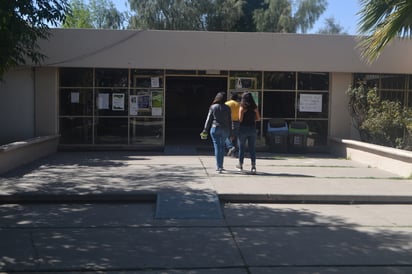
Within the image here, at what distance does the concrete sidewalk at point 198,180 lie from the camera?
9477 mm

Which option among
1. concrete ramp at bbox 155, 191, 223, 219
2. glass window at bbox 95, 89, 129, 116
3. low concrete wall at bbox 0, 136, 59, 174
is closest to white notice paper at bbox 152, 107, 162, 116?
glass window at bbox 95, 89, 129, 116

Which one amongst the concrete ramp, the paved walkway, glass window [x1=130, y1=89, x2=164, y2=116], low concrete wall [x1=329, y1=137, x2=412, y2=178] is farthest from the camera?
glass window [x1=130, y1=89, x2=164, y2=116]

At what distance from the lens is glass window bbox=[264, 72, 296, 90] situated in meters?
18.0

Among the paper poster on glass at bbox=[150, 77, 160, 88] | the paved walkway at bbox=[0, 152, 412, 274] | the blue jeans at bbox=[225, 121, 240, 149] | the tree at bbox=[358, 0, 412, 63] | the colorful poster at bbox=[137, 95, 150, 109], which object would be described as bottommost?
the paved walkway at bbox=[0, 152, 412, 274]

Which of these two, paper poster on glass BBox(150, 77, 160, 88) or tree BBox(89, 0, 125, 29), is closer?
paper poster on glass BBox(150, 77, 160, 88)

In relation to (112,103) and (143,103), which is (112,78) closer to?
(112,103)

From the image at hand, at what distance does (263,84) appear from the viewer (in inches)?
705

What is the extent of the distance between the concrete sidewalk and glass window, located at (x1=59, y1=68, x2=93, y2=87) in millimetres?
3121

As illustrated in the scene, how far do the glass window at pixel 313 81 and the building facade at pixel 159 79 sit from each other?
0.11 ft

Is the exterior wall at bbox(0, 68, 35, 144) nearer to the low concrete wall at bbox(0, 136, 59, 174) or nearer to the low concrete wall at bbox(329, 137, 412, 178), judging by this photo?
the low concrete wall at bbox(0, 136, 59, 174)

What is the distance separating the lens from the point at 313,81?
59.0ft

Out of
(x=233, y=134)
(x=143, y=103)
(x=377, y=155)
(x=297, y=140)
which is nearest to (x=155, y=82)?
(x=143, y=103)

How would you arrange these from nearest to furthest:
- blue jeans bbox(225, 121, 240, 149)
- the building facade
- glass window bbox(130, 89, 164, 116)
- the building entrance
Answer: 1. blue jeans bbox(225, 121, 240, 149)
2. the building facade
3. glass window bbox(130, 89, 164, 116)
4. the building entrance

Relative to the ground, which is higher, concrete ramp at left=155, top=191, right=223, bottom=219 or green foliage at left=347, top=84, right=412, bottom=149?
green foliage at left=347, top=84, right=412, bottom=149
